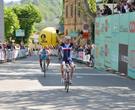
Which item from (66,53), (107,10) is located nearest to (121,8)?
(107,10)

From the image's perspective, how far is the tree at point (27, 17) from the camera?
11471 cm

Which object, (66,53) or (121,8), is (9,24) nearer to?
(121,8)

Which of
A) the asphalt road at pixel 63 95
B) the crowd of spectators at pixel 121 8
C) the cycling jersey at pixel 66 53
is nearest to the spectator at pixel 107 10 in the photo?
the crowd of spectators at pixel 121 8

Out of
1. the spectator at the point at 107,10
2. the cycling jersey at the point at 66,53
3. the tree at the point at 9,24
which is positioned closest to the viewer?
the cycling jersey at the point at 66,53

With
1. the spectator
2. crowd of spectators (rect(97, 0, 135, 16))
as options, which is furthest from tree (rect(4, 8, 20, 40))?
the spectator

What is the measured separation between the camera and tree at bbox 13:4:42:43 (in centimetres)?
11471

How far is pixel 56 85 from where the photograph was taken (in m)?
22.2

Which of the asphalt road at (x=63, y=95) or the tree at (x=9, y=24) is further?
the tree at (x=9, y=24)

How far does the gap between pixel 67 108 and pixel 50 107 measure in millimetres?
474

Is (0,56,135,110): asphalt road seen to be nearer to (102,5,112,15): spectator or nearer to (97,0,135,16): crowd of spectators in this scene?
(97,0,135,16): crowd of spectators

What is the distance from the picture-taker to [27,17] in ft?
395

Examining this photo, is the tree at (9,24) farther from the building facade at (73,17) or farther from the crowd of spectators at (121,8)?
the crowd of spectators at (121,8)

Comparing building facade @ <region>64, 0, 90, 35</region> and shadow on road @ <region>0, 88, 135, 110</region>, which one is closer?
shadow on road @ <region>0, 88, 135, 110</region>

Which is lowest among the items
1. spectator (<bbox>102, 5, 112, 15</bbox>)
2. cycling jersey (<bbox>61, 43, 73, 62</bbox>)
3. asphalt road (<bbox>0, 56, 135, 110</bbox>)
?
asphalt road (<bbox>0, 56, 135, 110</bbox>)
